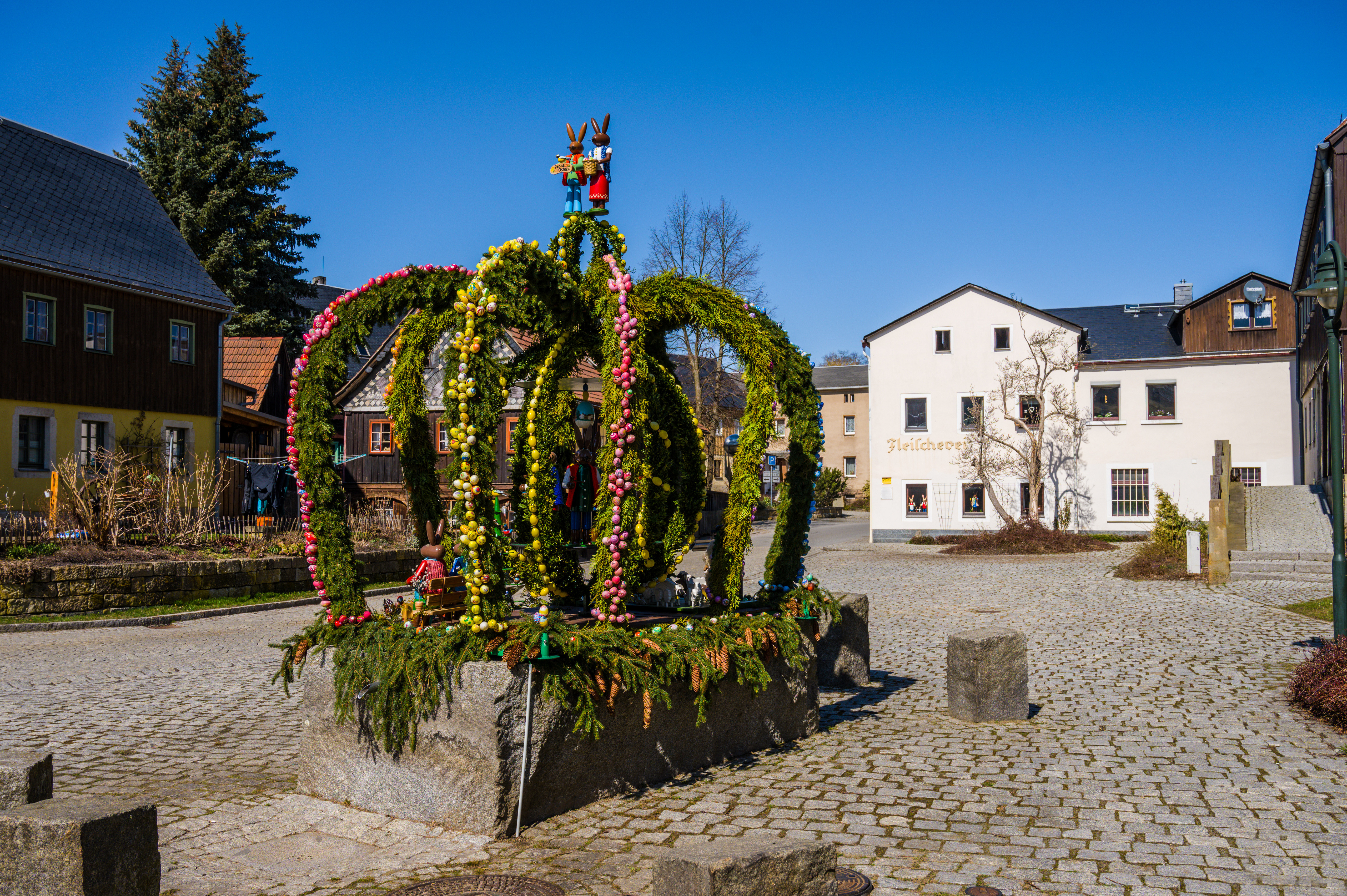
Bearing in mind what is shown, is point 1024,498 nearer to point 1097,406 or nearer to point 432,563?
point 1097,406

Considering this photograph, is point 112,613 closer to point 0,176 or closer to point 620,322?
point 620,322

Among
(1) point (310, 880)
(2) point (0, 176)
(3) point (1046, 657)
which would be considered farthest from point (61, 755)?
(2) point (0, 176)

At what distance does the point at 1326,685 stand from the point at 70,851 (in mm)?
8045

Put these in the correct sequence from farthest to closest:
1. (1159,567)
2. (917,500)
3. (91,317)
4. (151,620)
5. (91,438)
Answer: (917,500) → (91,438) → (91,317) → (1159,567) → (151,620)

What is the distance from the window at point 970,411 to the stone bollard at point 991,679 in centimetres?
2848

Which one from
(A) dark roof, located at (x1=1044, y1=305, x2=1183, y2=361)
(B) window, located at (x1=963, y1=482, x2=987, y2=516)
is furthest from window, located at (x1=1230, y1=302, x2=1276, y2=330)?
(B) window, located at (x1=963, y1=482, x2=987, y2=516)

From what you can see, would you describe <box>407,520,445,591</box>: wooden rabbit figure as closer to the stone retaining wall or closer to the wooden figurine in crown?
the wooden figurine in crown

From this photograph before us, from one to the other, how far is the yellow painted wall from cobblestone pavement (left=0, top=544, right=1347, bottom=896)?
14.5m

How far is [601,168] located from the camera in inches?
297

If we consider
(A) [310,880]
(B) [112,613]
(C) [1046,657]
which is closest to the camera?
(A) [310,880]

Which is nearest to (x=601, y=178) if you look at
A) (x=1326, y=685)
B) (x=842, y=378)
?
(x=1326, y=685)

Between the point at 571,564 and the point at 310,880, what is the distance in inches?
129

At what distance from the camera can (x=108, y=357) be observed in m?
25.8

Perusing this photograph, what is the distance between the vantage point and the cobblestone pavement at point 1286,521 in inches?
806
